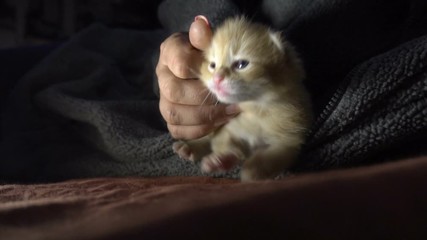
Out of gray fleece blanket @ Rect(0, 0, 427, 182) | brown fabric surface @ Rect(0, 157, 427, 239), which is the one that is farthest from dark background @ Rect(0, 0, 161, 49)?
brown fabric surface @ Rect(0, 157, 427, 239)

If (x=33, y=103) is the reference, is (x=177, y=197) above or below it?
below

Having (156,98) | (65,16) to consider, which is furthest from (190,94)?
(65,16)

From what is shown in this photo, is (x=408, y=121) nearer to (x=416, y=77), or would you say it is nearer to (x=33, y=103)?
(x=416, y=77)

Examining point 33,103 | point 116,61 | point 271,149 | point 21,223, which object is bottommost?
point 21,223

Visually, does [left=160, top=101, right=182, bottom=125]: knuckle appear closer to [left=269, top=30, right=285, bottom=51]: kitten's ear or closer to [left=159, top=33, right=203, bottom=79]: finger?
[left=159, top=33, right=203, bottom=79]: finger

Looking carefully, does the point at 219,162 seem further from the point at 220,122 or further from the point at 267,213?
the point at 267,213

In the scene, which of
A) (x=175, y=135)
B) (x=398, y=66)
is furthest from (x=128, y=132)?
(x=398, y=66)

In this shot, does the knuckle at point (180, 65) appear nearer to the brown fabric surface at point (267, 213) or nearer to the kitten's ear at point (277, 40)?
the kitten's ear at point (277, 40)

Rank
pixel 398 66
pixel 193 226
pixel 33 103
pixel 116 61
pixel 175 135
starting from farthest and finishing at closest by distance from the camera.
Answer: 1. pixel 116 61
2. pixel 33 103
3. pixel 175 135
4. pixel 398 66
5. pixel 193 226
